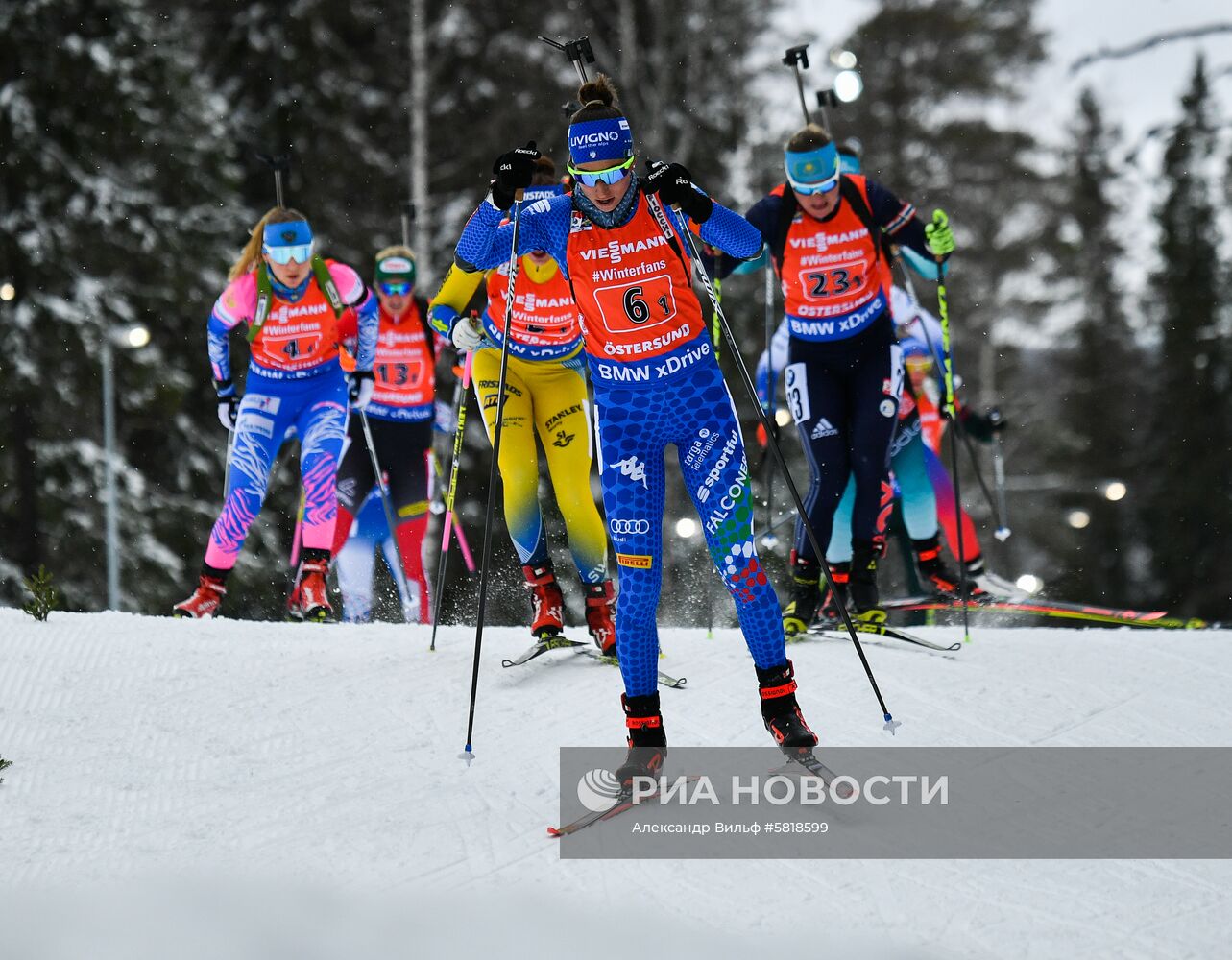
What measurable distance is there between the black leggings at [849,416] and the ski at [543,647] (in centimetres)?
142

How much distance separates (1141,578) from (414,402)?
22.4 meters

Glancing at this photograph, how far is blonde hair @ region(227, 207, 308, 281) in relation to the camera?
24.2ft

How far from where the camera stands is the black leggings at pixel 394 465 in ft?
30.8

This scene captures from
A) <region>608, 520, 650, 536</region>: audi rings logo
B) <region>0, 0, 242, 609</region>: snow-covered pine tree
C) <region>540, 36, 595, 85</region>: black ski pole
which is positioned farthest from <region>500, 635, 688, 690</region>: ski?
<region>0, 0, 242, 609</region>: snow-covered pine tree

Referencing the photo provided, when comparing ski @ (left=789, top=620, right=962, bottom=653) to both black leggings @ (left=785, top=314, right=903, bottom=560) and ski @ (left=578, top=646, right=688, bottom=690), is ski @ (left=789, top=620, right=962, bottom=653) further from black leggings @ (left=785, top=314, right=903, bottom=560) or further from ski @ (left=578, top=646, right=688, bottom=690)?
ski @ (left=578, top=646, right=688, bottom=690)

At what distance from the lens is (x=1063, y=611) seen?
8.07m

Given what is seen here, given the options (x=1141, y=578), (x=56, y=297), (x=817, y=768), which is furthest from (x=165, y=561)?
(x=1141, y=578)

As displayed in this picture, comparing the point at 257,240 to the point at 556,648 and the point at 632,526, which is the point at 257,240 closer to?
the point at 556,648

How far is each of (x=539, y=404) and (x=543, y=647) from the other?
1.19 m

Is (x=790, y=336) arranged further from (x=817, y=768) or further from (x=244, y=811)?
(x=244, y=811)

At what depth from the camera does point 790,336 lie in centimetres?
688

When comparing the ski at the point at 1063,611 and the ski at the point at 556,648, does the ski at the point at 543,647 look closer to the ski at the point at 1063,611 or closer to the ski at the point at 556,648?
the ski at the point at 556,648

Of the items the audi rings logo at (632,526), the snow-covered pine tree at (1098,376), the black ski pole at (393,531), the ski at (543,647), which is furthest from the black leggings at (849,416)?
the snow-covered pine tree at (1098,376)

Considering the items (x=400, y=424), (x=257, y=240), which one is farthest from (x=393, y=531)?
(x=257, y=240)
